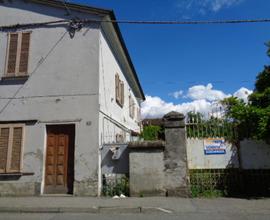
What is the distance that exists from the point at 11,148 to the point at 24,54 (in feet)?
12.1

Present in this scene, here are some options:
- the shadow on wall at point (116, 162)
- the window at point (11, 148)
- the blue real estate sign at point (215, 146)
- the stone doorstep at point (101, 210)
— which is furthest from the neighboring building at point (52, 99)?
the blue real estate sign at point (215, 146)

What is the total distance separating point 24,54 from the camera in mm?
10859

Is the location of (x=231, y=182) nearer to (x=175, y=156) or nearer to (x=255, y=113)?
(x=175, y=156)

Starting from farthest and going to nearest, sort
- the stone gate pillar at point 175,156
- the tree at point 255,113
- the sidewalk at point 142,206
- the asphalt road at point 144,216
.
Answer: the stone gate pillar at point 175,156 → the tree at point 255,113 → the sidewalk at point 142,206 → the asphalt road at point 144,216

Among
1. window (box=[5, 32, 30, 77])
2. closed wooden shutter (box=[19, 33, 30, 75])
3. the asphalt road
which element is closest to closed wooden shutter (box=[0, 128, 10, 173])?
window (box=[5, 32, 30, 77])

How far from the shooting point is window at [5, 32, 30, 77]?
35.2ft

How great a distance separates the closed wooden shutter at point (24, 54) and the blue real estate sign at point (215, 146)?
291 inches

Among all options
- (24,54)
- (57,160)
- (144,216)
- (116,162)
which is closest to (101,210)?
(144,216)

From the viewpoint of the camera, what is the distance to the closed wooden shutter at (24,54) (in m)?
10.7

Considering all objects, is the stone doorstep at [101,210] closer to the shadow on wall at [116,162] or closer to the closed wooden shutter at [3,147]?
the shadow on wall at [116,162]

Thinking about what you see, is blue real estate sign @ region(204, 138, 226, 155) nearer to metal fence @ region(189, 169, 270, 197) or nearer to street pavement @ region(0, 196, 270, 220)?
metal fence @ region(189, 169, 270, 197)

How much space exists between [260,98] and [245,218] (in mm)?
5075

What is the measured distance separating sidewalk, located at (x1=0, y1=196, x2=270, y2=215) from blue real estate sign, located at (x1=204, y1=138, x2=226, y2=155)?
5.51 feet

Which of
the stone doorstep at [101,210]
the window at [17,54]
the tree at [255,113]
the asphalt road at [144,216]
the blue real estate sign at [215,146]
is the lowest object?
the asphalt road at [144,216]
